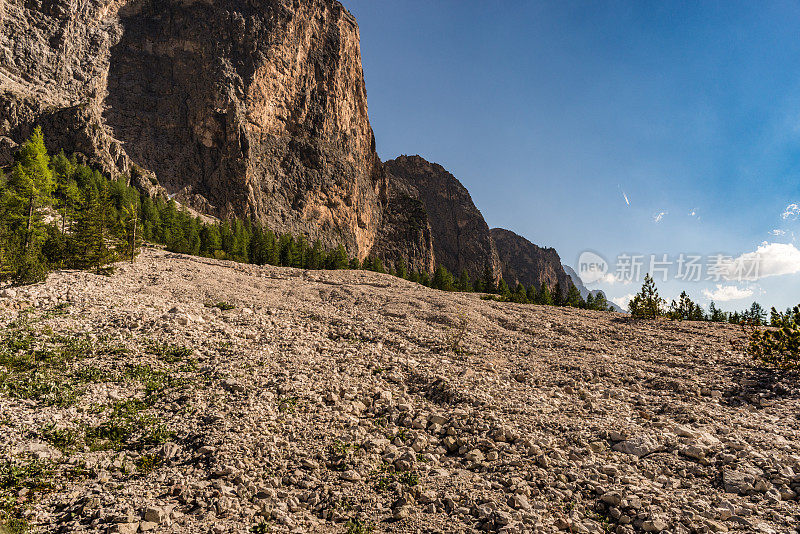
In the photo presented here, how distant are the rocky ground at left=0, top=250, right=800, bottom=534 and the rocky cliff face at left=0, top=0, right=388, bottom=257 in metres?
90.6

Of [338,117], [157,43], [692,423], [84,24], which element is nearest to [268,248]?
[692,423]

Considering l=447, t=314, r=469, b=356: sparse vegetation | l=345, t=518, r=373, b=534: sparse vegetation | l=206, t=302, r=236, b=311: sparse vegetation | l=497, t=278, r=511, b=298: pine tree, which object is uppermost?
l=497, t=278, r=511, b=298: pine tree

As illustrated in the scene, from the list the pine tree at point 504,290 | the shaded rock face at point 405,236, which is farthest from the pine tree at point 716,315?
the shaded rock face at point 405,236

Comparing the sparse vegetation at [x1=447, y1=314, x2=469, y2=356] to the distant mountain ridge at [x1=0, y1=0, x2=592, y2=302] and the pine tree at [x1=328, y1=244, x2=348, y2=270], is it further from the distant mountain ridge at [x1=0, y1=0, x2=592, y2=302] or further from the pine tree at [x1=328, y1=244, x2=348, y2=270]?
the distant mountain ridge at [x1=0, y1=0, x2=592, y2=302]

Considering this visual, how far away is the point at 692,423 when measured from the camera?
30.5ft

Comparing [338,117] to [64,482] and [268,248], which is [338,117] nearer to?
[268,248]

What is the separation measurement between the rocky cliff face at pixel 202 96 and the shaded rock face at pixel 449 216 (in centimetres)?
6409

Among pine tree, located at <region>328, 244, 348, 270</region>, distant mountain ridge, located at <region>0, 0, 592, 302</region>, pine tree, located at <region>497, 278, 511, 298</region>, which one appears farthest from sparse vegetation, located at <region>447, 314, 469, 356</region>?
distant mountain ridge, located at <region>0, 0, 592, 302</region>

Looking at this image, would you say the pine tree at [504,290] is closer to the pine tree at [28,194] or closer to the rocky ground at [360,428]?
the rocky ground at [360,428]

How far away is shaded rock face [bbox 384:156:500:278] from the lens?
174m

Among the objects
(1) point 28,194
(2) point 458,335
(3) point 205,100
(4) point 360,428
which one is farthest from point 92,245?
(3) point 205,100

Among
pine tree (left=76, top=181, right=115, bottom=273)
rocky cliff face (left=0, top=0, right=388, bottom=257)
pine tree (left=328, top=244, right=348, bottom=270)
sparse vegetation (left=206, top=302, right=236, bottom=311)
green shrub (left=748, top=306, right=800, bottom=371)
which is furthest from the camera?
rocky cliff face (left=0, top=0, right=388, bottom=257)

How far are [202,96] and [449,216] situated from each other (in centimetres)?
11906

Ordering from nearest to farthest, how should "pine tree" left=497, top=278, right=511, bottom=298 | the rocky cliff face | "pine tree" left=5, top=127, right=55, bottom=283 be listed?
"pine tree" left=5, top=127, right=55, bottom=283, "pine tree" left=497, top=278, right=511, bottom=298, the rocky cliff face
